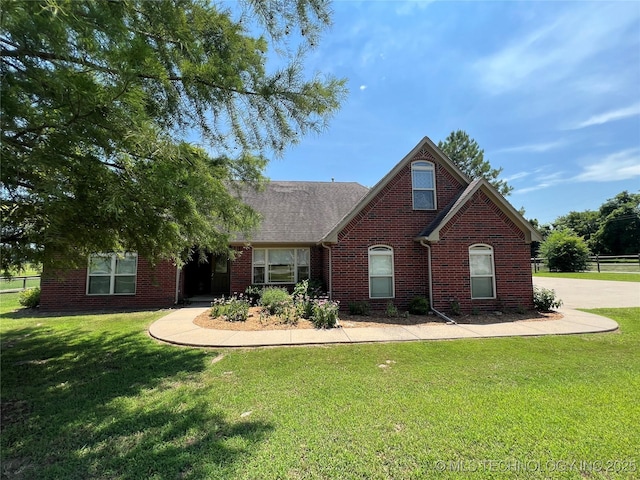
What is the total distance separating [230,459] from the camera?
3.07 metres

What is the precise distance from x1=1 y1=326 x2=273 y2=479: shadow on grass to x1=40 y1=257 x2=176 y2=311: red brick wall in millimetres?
6475

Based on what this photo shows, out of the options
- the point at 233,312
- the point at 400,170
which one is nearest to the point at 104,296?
the point at 233,312

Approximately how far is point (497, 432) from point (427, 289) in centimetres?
807

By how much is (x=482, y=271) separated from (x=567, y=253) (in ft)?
100

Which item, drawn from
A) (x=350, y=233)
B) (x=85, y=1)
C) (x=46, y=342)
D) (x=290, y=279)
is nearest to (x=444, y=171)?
(x=350, y=233)

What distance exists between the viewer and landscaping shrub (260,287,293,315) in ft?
34.8

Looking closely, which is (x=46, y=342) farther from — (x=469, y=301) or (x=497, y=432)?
(x=469, y=301)

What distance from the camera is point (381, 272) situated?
453 inches

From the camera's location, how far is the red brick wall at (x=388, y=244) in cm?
1127

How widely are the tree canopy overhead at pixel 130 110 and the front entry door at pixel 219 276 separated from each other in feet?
38.0

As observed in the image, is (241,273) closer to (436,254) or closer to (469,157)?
(436,254)

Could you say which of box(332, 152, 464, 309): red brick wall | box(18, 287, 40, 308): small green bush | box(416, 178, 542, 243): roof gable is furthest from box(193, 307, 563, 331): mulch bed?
box(18, 287, 40, 308): small green bush

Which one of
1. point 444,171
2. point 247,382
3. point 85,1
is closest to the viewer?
point 85,1

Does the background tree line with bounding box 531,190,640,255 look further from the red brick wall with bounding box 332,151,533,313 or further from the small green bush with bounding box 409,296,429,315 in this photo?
the small green bush with bounding box 409,296,429,315
